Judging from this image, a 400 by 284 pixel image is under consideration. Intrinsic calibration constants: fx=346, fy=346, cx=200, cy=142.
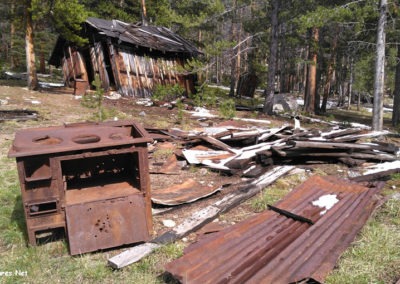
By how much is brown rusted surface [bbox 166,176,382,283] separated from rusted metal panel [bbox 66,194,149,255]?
2.33 ft

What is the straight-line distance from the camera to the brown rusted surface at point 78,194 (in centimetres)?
365

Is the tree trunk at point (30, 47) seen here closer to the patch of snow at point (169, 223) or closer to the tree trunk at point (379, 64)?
the tree trunk at point (379, 64)

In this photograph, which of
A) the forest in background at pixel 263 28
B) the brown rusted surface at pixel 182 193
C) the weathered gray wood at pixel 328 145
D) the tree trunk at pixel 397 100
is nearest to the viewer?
the brown rusted surface at pixel 182 193

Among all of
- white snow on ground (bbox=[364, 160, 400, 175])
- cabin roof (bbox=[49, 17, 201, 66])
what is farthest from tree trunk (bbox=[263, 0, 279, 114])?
white snow on ground (bbox=[364, 160, 400, 175])

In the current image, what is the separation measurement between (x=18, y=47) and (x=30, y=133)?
27.8 m

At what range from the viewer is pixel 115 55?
17938mm

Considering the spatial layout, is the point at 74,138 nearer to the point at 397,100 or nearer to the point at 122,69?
the point at 122,69

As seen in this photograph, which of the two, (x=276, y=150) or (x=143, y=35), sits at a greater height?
(x=143, y=35)

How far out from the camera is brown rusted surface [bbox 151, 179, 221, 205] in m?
5.17

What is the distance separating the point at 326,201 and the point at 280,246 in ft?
4.53

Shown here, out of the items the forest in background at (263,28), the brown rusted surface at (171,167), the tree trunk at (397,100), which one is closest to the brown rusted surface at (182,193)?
the brown rusted surface at (171,167)

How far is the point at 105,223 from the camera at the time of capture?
3.80 m

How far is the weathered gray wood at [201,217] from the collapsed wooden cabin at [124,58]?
12.9 m

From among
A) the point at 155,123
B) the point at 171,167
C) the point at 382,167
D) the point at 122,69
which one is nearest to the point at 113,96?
the point at 122,69
